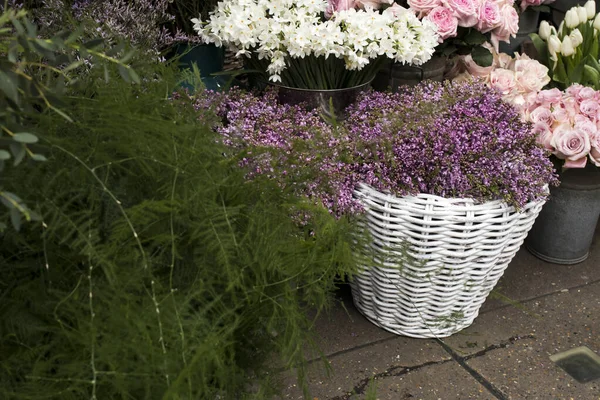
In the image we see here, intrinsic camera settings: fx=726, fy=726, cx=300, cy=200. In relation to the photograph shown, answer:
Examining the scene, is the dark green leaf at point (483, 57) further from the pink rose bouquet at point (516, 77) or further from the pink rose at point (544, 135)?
the pink rose at point (544, 135)

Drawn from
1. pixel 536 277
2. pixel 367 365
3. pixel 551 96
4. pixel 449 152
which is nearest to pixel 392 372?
pixel 367 365

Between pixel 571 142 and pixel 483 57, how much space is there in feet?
1.53

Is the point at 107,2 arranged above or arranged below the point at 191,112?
below

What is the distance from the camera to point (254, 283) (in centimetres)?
111

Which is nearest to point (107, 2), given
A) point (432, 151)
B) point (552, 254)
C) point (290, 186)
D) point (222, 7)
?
point (222, 7)

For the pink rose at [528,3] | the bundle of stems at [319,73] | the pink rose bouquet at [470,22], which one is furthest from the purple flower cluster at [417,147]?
the pink rose at [528,3]

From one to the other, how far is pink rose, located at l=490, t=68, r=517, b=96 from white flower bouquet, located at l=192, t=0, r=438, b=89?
16.9 inches

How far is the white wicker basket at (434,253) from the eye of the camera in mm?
2035

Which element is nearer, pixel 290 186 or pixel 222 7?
pixel 290 186

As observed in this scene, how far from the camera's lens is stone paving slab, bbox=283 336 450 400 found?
2.11 m

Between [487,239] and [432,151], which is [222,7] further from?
[487,239]

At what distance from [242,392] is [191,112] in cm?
47

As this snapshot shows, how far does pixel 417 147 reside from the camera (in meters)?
2.03

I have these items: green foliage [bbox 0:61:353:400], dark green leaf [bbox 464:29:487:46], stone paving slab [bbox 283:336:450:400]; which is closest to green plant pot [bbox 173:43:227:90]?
dark green leaf [bbox 464:29:487:46]
